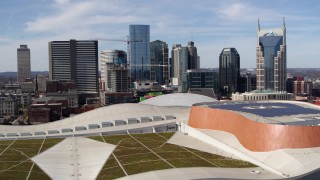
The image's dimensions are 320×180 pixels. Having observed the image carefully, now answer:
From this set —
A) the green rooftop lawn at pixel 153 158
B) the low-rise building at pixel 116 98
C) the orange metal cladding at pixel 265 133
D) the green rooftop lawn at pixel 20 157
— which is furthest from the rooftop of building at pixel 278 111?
the low-rise building at pixel 116 98

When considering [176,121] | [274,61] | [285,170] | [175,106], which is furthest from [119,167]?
[274,61]

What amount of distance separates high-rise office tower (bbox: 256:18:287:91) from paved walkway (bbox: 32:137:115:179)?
13935 cm

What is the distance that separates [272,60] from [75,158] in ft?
500

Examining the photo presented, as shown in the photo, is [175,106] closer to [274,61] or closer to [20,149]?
[20,149]

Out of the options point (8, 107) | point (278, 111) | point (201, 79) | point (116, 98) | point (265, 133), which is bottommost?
point (8, 107)

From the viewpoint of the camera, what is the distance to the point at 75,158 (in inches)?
1710

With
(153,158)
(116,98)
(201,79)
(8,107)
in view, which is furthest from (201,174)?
(201,79)

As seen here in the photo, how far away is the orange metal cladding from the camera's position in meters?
36.7

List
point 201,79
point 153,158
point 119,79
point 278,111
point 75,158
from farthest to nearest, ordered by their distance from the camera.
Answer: point 119,79, point 201,79, point 278,111, point 75,158, point 153,158

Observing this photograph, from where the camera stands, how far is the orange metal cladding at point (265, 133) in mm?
36688

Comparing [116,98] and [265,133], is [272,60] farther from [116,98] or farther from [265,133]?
[265,133]

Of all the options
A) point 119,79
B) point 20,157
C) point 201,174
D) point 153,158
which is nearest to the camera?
point 201,174

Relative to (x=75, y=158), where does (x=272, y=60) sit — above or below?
above

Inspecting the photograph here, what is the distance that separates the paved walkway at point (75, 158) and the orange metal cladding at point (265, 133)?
13354 mm
